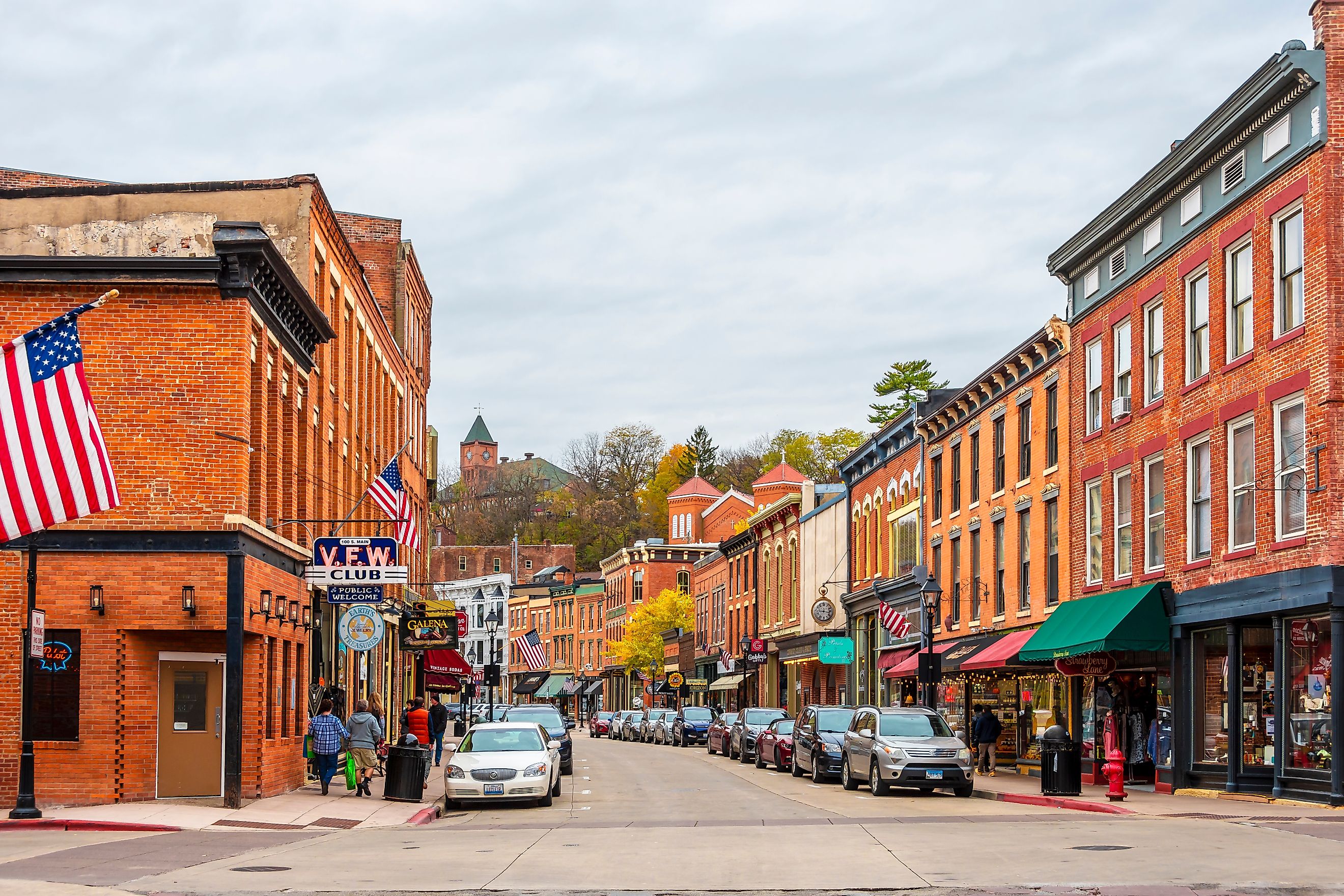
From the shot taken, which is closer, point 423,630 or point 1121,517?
point 1121,517

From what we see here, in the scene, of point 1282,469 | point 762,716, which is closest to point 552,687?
point 762,716

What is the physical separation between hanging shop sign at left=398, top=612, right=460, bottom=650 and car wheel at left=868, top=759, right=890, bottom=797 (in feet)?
77.3

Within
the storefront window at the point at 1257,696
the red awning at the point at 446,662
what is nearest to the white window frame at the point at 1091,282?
the storefront window at the point at 1257,696

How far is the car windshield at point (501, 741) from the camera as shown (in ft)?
89.1

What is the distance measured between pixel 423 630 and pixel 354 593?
2282cm

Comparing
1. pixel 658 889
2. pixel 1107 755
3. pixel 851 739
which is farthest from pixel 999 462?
pixel 658 889

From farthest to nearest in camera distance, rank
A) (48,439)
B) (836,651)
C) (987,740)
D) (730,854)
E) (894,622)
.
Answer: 1. (836,651)
2. (894,622)
3. (987,740)
4. (48,439)
5. (730,854)

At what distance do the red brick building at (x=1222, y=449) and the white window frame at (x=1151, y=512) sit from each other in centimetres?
4

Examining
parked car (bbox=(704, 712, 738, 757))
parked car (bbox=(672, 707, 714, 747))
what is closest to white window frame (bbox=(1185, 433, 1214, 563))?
parked car (bbox=(704, 712, 738, 757))

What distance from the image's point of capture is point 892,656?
49906 mm

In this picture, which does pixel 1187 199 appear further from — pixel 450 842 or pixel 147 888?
pixel 147 888

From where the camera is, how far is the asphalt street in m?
14.5

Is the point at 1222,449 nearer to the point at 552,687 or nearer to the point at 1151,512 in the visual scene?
the point at 1151,512

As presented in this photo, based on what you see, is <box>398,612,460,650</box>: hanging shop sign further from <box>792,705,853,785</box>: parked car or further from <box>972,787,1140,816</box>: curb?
<box>972,787,1140,816</box>: curb
